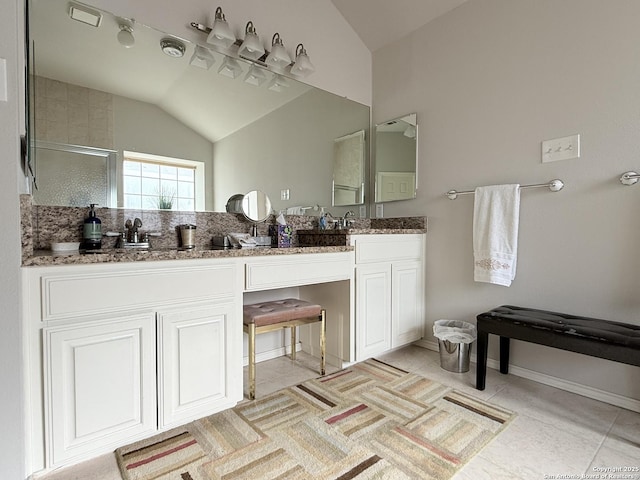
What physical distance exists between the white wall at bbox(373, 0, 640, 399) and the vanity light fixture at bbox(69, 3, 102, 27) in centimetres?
212

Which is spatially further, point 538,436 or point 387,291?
point 387,291

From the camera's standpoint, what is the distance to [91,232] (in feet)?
5.27

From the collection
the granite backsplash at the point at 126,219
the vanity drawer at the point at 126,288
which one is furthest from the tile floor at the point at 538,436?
the granite backsplash at the point at 126,219

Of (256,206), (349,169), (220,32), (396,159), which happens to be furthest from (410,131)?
(220,32)

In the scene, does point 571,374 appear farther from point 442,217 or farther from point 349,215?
point 349,215

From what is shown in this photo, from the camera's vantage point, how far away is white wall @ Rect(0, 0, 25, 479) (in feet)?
3.51

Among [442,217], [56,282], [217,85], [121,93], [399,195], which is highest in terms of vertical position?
[217,85]

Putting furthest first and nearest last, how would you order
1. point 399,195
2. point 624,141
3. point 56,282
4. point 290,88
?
point 399,195, point 290,88, point 624,141, point 56,282

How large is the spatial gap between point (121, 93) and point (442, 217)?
2.22 meters

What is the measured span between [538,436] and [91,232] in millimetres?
2293

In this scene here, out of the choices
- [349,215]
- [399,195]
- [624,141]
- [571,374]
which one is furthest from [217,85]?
[571,374]

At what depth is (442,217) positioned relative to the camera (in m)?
2.50

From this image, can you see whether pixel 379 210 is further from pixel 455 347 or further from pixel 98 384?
pixel 98 384

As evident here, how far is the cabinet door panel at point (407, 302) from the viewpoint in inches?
93.3
